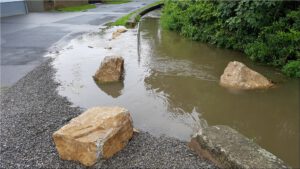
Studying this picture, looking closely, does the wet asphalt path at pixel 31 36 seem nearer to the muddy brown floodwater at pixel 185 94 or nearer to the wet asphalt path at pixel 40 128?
the wet asphalt path at pixel 40 128

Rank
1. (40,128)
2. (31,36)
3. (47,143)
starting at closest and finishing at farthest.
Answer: (47,143) → (40,128) → (31,36)

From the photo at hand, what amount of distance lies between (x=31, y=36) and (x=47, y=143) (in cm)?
1017

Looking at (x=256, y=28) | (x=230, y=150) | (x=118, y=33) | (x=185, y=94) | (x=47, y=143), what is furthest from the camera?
(x=118, y=33)

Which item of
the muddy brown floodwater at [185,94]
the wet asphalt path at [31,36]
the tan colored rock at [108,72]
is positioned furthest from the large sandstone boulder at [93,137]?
the wet asphalt path at [31,36]

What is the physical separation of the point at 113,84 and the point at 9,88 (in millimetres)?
2662

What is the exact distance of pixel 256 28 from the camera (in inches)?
353

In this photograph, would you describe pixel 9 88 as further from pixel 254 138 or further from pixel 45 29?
pixel 45 29

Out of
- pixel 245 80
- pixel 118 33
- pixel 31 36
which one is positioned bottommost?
pixel 31 36

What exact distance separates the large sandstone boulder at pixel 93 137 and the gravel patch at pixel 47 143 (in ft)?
0.42

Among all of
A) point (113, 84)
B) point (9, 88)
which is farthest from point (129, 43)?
point (9, 88)

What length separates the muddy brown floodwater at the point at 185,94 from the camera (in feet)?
17.5

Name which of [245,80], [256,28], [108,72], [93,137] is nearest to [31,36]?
[108,72]

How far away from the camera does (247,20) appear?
8586mm

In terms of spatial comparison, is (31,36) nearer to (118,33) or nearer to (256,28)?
(118,33)
